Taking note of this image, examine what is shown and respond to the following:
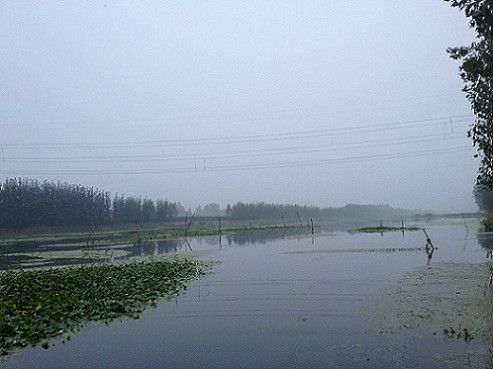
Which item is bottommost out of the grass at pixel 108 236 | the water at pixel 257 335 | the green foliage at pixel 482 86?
the water at pixel 257 335

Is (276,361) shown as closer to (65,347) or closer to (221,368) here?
(221,368)

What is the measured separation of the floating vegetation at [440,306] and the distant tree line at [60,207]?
107667mm

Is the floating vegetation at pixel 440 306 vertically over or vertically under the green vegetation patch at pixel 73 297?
under

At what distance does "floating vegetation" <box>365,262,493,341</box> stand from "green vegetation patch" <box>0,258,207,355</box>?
10.3 metres

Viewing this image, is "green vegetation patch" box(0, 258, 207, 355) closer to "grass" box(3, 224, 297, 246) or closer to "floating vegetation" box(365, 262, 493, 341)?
"floating vegetation" box(365, 262, 493, 341)

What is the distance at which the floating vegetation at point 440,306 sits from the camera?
1416cm

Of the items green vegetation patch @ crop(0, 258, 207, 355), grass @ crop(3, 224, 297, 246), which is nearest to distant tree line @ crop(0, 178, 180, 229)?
grass @ crop(3, 224, 297, 246)

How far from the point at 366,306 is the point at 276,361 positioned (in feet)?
24.7

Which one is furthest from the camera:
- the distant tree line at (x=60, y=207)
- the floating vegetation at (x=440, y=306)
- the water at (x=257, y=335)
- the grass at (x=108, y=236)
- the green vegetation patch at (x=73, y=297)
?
the distant tree line at (x=60, y=207)

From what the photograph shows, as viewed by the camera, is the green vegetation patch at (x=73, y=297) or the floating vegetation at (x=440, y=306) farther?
the green vegetation patch at (x=73, y=297)

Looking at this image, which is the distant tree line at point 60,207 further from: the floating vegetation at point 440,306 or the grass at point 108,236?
the floating vegetation at point 440,306

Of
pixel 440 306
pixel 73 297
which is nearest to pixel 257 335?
pixel 440 306

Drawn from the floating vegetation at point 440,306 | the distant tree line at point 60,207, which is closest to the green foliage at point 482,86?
the floating vegetation at point 440,306

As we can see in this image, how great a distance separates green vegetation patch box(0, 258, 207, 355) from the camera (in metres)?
15.6
